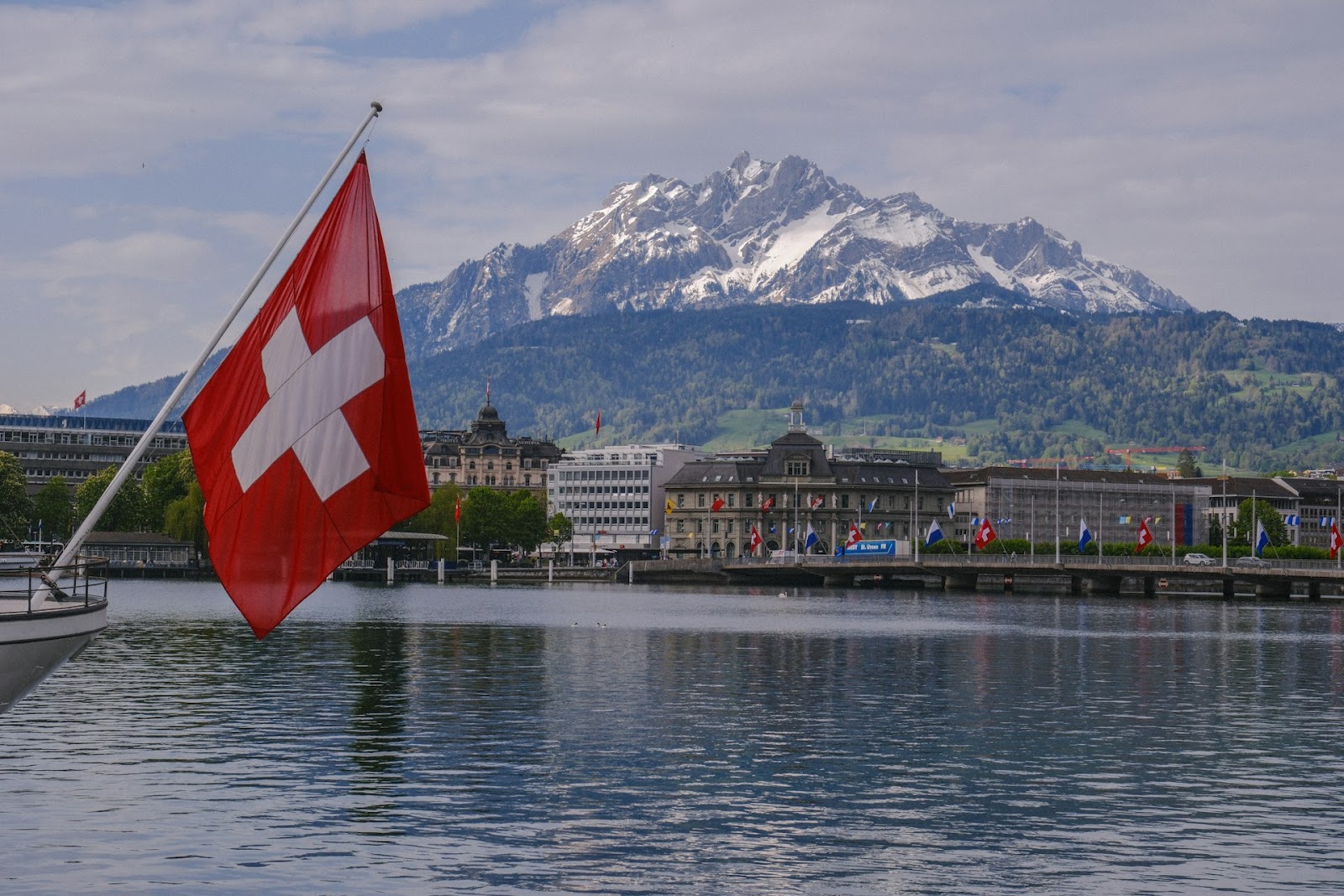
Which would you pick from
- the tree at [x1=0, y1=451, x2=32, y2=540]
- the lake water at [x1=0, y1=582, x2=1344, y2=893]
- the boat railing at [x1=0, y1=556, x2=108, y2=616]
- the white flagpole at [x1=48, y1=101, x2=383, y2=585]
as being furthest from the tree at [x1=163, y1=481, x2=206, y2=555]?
the white flagpole at [x1=48, y1=101, x2=383, y2=585]

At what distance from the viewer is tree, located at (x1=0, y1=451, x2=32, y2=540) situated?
556 ft

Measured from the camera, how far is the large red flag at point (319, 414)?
22406 mm

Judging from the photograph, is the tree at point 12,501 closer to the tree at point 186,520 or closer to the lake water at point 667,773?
the tree at point 186,520

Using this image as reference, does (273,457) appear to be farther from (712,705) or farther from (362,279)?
(712,705)

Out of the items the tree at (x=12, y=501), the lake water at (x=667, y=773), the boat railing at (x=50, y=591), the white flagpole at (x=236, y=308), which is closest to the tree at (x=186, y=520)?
the tree at (x=12, y=501)

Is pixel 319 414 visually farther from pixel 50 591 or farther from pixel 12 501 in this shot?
pixel 12 501

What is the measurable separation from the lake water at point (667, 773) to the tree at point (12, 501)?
98.6 meters

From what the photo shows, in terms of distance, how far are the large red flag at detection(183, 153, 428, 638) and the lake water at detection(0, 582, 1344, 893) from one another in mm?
5961

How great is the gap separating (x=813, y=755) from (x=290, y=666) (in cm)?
2869

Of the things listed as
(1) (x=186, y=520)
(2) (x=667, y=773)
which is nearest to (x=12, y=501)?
(1) (x=186, y=520)

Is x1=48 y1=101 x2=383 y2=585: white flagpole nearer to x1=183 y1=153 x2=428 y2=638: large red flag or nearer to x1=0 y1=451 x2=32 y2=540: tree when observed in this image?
x1=183 y1=153 x2=428 y2=638: large red flag

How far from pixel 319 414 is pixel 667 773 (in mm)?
16482

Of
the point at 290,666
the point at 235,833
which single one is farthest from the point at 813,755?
the point at 290,666

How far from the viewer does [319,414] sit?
22797 mm
